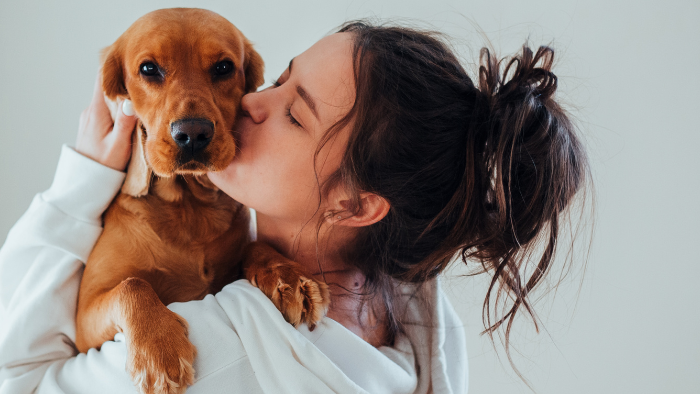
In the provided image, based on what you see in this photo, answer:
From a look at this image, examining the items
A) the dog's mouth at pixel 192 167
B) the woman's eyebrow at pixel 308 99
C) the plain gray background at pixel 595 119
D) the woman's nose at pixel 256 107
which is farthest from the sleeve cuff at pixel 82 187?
the plain gray background at pixel 595 119

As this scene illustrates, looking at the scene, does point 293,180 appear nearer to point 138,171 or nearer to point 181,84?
point 181,84

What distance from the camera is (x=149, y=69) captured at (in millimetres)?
1433

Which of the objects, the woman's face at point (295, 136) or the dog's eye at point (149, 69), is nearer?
the woman's face at point (295, 136)

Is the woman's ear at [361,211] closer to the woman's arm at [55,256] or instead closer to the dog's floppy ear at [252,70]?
the dog's floppy ear at [252,70]

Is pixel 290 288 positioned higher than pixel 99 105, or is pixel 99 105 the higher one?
pixel 99 105

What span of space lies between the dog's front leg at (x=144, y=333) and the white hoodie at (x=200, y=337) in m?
0.03

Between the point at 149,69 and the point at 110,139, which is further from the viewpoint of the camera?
the point at 110,139

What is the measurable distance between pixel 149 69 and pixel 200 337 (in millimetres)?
709

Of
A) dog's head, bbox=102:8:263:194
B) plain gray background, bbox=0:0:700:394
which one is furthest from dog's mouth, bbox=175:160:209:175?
plain gray background, bbox=0:0:700:394

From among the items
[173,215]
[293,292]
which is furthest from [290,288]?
[173,215]

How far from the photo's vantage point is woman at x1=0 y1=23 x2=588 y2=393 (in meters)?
1.25

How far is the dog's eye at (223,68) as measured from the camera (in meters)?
1.46

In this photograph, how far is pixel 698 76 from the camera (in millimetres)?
2295

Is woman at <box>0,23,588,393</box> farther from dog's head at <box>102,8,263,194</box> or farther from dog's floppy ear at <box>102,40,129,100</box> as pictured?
dog's floppy ear at <box>102,40,129,100</box>
